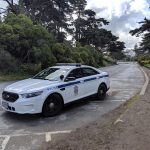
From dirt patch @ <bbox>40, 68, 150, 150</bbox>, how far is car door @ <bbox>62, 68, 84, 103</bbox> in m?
1.77

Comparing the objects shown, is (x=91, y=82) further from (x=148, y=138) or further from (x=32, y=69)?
(x=32, y=69)

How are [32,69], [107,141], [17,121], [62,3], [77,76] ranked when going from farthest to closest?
[62,3] < [32,69] < [77,76] < [17,121] < [107,141]

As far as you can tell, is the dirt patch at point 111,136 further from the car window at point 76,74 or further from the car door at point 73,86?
the car window at point 76,74

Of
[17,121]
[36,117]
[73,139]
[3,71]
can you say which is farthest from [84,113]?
[3,71]

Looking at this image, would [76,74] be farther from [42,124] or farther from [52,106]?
[42,124]

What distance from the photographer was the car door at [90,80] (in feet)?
33.0

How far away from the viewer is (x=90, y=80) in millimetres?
10234

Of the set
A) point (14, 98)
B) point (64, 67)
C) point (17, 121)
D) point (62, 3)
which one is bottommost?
point (17, 121)

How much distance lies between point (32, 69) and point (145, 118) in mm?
17097

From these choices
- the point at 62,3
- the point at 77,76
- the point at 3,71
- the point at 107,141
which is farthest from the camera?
the point at 62,3

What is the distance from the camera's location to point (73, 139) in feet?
19.3

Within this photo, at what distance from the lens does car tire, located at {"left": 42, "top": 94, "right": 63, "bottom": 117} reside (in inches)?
323

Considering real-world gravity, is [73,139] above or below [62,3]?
below

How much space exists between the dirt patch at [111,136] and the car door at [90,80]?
2.56 meters
